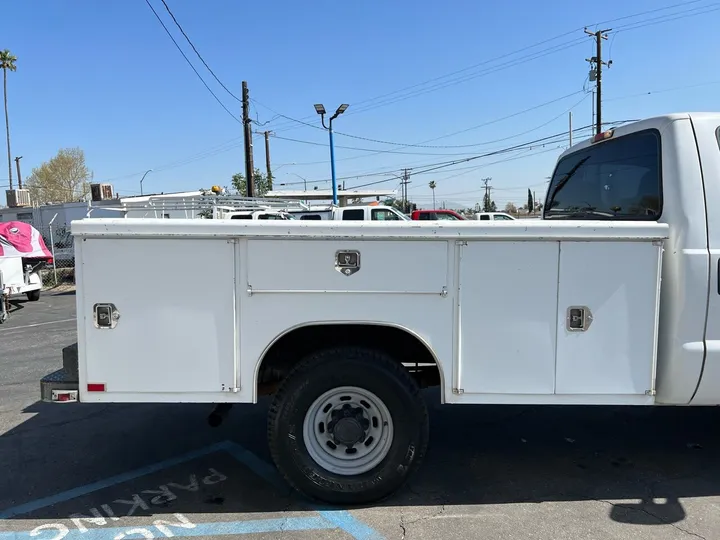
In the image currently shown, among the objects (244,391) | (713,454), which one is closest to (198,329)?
(244,391)

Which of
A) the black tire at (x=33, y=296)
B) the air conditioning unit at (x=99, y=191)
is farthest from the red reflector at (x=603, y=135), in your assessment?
the air conditioning unit at (x=99, y=191)

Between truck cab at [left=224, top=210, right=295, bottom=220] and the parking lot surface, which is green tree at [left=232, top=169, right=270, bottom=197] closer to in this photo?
truck cab at [left=224, top=210, right=295, bottom=220]

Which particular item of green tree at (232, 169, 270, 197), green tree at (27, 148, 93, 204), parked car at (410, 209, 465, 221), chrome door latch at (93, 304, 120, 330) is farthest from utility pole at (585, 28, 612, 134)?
green tree at (27, 148, 93, 204)

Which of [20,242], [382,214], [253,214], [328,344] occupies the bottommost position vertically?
[328,344]

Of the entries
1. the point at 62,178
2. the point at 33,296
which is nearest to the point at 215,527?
the point at 33,296

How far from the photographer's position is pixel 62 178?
206 feet

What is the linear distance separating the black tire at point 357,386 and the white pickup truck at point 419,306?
0.01 meters

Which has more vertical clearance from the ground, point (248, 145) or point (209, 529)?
point (248, 145)

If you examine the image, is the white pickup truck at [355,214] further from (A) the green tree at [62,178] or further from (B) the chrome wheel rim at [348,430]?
(A) the green tree at [62,178]

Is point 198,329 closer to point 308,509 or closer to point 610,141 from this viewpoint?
point 308,509

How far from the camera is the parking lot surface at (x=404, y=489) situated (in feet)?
10.4

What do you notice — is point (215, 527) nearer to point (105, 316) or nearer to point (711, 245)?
point (105, 316)

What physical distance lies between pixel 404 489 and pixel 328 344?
44.9 inches

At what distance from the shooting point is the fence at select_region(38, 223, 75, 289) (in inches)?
707
